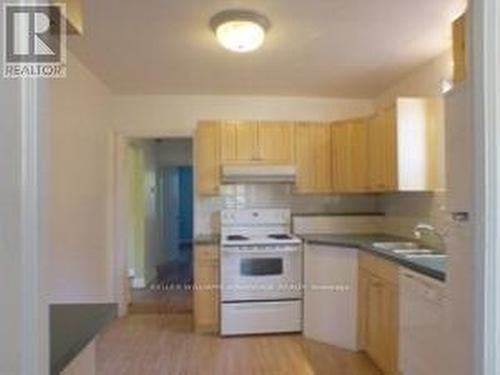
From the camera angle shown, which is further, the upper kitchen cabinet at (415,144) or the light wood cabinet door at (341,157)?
the light wood cabinet door at (341,157)

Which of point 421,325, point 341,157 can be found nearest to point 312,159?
point 341,157

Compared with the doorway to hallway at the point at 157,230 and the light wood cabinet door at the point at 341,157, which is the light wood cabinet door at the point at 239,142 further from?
the doorway to hallway at the point at 157,230

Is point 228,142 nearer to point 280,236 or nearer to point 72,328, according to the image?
point 280,236

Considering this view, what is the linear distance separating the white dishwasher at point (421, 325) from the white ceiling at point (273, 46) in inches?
60.5

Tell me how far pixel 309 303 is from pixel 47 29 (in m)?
3.74

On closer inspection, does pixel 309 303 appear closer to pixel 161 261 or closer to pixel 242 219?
pixel 242 219

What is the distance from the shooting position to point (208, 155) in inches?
181

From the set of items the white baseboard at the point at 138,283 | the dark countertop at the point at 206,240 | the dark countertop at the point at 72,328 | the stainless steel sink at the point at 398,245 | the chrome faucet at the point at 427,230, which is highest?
the chrome faucet at the point at 427,230

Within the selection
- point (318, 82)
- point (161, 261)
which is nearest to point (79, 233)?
point (318, 82)

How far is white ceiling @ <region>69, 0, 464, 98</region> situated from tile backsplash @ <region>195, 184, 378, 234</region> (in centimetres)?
105

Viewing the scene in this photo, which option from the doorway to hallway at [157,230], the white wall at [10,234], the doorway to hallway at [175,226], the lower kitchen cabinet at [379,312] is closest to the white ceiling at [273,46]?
the lower kitchen cabinet at [379,312]

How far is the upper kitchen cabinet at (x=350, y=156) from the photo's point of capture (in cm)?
444

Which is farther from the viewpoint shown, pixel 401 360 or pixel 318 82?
pixel 318 82

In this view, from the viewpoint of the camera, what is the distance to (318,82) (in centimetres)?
432
